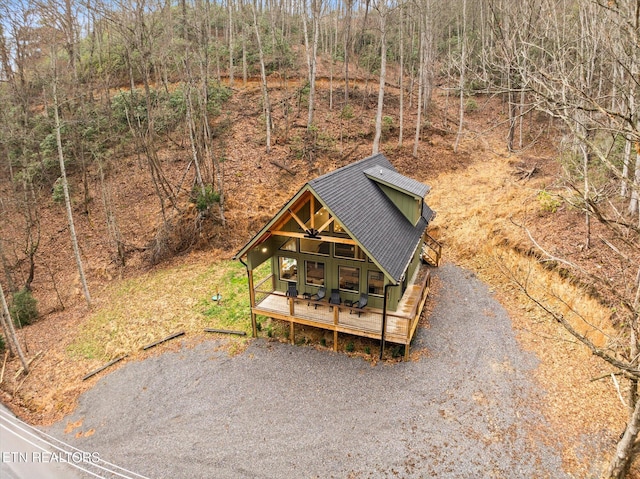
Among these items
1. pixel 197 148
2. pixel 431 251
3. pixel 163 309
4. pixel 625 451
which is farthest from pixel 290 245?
pixel 197 148

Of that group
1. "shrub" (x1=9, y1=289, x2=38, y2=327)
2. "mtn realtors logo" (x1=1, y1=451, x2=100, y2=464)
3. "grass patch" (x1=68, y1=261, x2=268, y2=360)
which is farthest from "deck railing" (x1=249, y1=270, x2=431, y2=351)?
"shrub" (x1=9, y1=289, x2=38, y2=327)

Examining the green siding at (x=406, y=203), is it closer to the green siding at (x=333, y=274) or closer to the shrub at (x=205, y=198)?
the green siding at (x=333, y=274)

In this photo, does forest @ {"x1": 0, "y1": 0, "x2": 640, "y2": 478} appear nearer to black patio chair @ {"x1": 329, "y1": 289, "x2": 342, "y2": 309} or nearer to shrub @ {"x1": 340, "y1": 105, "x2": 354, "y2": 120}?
shrub @ {"x1": 340, "y1": 105, "x2": 354, "y2": 120}

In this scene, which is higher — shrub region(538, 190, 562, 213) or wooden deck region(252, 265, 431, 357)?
shrub region(538, 190, 562, 213)

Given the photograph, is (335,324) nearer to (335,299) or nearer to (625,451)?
(335,299)

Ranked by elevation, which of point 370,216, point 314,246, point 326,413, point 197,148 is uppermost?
point 197,148

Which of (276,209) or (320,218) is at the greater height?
(320,218)

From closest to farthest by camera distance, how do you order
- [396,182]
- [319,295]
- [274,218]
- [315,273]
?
[274,218], [319,295], [315,273], [396,182]

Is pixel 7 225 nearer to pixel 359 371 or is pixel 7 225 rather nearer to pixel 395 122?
pixel 359 371
